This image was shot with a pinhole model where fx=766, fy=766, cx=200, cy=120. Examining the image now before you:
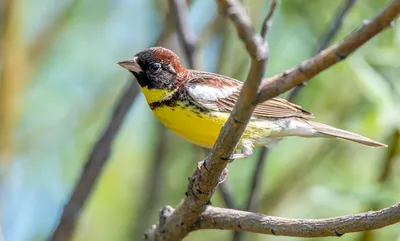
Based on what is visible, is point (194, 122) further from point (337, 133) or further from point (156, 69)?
point (337, 133)

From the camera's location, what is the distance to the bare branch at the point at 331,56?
1967mm

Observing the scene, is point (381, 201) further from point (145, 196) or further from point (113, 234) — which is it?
point (113, 234)

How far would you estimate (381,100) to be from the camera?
4414 mm

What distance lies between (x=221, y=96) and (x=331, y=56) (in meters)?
2.02

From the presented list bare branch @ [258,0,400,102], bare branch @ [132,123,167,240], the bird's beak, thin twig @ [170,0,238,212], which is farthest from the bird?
bare branch @ [258,0,400,102]

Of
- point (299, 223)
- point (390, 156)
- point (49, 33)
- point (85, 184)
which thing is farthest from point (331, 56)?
point (49, 33)

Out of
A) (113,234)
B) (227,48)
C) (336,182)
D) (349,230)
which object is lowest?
(349,230)

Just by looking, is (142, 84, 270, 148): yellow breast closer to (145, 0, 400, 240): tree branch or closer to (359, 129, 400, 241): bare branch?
(145, 0, 400, 240): tree branch

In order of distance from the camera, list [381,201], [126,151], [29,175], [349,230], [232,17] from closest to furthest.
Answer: [232,17]
[349,230]
[381,201]
[29,175]
[126,151]

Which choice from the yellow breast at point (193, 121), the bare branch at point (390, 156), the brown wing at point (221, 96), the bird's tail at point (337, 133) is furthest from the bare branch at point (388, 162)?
the yellow breast at point (193, 121)

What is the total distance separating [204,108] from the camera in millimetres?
4004

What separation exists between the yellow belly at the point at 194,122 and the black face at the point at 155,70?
26 centimetres

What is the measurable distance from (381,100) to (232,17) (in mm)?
2585

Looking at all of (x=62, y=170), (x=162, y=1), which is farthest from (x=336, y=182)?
(x=62, y=170)
